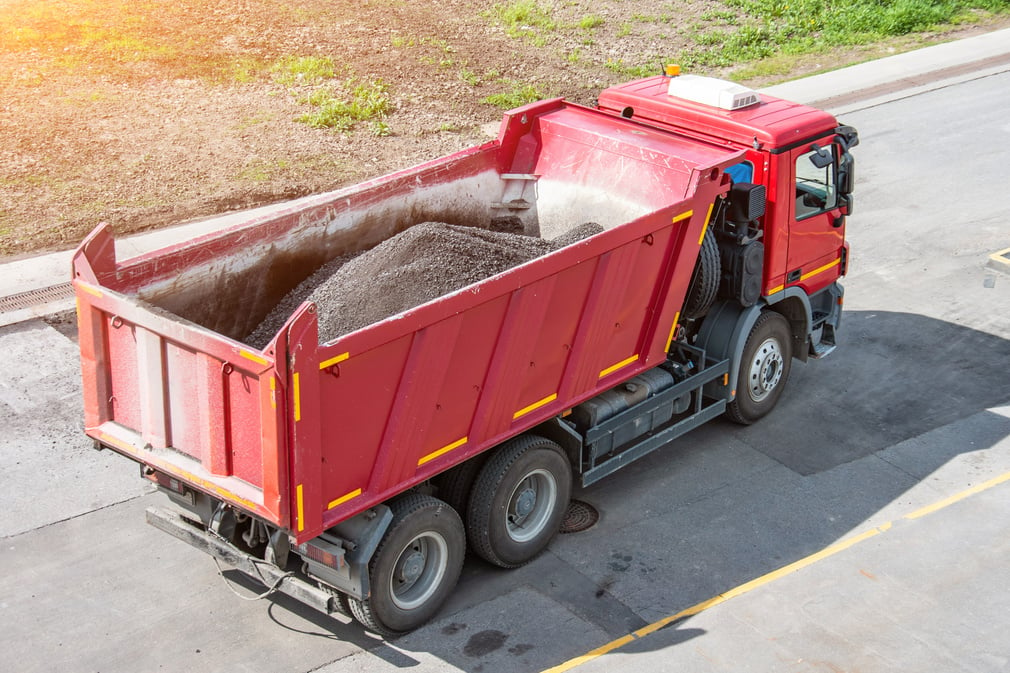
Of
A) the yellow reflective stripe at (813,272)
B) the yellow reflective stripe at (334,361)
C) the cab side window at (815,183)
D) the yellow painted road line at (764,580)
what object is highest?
the cab side window at (815,183)

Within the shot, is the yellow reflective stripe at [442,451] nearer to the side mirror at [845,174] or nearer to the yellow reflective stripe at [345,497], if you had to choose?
the yellow reflective stripe at [345,497]

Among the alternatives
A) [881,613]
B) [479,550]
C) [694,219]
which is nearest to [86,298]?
[479,550]

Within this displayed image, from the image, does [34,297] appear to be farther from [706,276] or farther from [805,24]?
[805,24]

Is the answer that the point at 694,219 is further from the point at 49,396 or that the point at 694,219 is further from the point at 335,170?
the point at 335,170

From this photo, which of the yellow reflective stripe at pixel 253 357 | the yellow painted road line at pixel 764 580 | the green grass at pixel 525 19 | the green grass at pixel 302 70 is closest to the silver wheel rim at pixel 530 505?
the yellow painted road line at pixel 764 580

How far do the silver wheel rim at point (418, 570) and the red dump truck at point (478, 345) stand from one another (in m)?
0.02

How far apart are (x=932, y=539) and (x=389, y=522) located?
13.8 feet

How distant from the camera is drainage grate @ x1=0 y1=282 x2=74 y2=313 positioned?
460 inches

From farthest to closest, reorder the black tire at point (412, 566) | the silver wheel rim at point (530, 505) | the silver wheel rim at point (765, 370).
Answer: the silver wheel rim at point (765, 370) < the silver wheel rim at point (530, 505) < the black tire at point (412, 566)

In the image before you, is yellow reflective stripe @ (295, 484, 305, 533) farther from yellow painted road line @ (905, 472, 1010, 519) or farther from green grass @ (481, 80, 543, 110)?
green grass @ (481, 80, 543, 110)

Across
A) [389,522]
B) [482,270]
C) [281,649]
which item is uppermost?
[482,270]

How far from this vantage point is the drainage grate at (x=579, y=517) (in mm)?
8664

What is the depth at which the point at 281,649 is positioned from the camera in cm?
730

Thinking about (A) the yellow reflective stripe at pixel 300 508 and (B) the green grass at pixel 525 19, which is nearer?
(A) the yellow reflective stripe at pixel 300 508
